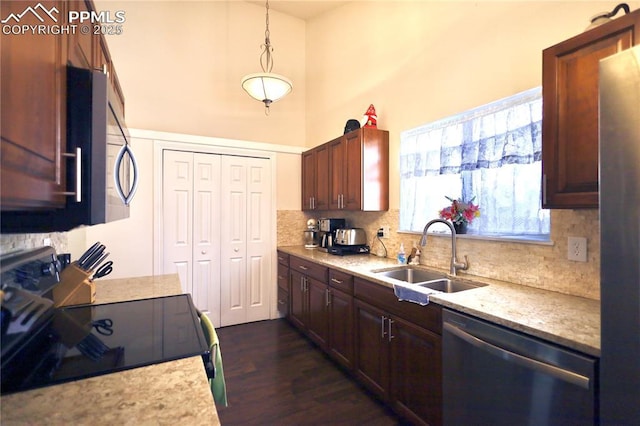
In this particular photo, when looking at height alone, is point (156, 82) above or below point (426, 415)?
above

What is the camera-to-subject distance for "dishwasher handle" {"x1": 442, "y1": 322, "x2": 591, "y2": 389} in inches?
41.0

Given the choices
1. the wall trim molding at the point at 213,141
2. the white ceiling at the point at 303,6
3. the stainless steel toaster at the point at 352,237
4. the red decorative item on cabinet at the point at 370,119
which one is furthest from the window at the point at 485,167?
the white ceiling at the point at 303,6

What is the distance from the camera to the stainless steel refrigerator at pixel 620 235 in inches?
33.6

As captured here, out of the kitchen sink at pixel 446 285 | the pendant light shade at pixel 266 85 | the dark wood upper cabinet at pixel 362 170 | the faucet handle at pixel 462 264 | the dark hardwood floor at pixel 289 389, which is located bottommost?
the dark hardwood floor at pixel 289 389

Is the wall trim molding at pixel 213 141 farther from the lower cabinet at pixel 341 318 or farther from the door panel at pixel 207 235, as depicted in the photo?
the lower cabinet at pixel 341 318

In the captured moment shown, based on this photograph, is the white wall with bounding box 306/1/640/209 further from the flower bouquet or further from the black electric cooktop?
the black electric cooktop

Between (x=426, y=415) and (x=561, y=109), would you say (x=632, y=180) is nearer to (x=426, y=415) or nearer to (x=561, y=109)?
(x=561, y=109)

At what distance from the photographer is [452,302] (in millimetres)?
1501

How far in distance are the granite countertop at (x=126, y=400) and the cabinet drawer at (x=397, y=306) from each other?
1.21 meters

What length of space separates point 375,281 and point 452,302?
25.0 inches

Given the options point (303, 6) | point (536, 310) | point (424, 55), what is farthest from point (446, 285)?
point (303, 6)

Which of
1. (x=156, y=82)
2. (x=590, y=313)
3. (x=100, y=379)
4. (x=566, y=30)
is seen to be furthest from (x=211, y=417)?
(x=156, y=82)

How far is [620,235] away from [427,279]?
154 centimetres

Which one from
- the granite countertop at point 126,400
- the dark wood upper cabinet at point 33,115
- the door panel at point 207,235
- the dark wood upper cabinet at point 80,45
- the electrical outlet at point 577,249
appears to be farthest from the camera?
the door panel at point 207,235
